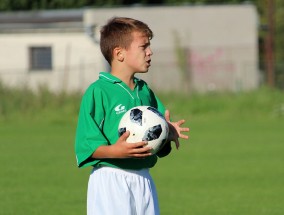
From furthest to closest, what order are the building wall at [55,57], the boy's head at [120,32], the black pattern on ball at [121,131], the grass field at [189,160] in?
the building wall at [55,57] → the grass field at [189,160] → the boy's head at [120,32] → the black pattern on ball at [121,131]

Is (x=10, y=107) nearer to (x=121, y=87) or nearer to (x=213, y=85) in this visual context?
(x=213, y=85)

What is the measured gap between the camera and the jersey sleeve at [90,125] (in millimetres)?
5944

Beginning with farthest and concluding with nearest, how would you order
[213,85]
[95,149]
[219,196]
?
1. [213,85]
2. [219,196]
3. [95,149]

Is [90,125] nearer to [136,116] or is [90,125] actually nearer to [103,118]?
[103,118]

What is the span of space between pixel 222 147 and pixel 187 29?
66.7ft

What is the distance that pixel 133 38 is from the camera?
6.09m

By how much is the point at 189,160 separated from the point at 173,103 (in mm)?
12954

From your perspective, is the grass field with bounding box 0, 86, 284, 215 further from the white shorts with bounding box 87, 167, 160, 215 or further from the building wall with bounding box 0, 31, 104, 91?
the building wall with bounding box 0, 31, 104, 91

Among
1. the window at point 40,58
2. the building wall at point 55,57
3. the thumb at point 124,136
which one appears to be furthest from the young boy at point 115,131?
the window at point 40,58

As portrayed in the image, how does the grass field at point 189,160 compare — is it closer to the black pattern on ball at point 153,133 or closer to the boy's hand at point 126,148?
the black pattern on ball at point 153,133

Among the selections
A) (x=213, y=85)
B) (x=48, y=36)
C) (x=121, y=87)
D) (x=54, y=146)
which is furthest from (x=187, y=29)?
(x=121, y=87)

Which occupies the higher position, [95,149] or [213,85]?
[95,149]

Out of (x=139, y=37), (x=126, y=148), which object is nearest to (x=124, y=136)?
(x=126, y=148)

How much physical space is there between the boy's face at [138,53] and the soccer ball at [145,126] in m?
0.27
